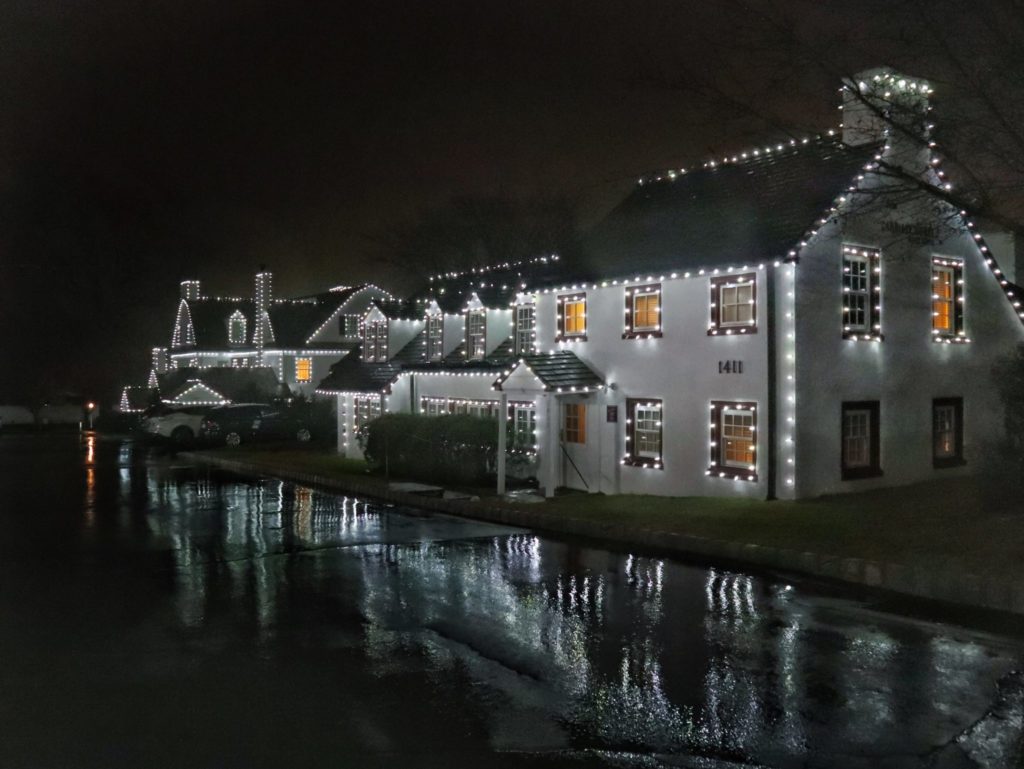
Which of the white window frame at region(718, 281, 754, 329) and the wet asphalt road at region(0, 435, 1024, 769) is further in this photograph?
the white window frame at region(718, 281, 754, 329)

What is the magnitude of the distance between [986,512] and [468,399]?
15128 millimetres

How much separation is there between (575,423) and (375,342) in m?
12.7

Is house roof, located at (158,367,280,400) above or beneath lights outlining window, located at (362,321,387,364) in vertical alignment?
beneath

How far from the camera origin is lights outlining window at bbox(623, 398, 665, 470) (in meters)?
21.5

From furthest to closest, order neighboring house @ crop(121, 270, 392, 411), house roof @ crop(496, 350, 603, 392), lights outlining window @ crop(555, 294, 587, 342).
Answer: neighboring house @ crop(121, 270, 392, 411)
lights outlining window @ crop(555, 294, 587, 342)
house roof @ crop(496, 350, 603, 392)

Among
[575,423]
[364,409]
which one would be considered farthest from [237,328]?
[575,423]

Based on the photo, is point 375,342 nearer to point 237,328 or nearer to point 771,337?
point 771,337

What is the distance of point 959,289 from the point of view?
22.3m

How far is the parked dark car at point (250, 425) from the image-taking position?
131ft

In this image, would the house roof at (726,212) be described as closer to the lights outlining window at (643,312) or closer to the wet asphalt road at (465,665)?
the lights outlining window at (643,312)

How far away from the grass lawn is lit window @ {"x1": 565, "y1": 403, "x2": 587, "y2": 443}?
1.91 meters

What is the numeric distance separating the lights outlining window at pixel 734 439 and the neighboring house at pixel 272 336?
3212 cm

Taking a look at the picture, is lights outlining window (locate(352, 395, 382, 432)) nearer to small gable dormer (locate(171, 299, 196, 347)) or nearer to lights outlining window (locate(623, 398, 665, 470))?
lights outlining window (locate(623, 398, 665, 470))

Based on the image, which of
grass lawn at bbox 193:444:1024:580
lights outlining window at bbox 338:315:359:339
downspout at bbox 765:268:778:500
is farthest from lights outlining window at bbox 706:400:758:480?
lights outlining window at bbox 338:315:359:339
